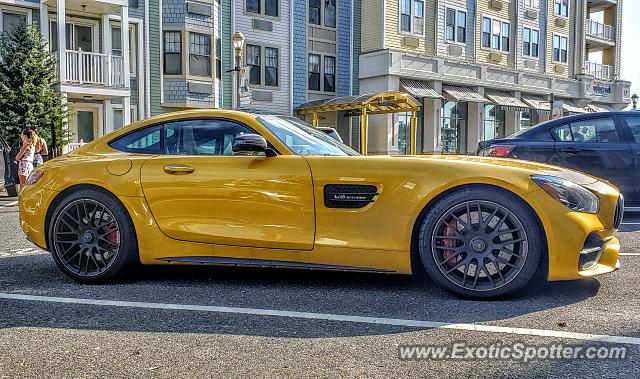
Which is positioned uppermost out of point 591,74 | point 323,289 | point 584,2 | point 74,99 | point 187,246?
point 584,2

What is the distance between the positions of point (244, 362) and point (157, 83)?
20916 mm

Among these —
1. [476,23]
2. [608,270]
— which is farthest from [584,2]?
[608,270]

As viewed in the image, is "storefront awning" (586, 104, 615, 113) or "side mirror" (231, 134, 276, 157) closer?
"side mirror" (231, 134, 276, 157)

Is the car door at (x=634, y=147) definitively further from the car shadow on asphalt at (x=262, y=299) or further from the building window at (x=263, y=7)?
the building window at (x=263, y=7)

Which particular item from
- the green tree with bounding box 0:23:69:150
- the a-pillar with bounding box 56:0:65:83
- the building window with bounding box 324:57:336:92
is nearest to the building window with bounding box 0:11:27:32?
the a-pillar with bounding box 56:0:65:83

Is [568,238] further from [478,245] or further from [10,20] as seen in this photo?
[10,20]

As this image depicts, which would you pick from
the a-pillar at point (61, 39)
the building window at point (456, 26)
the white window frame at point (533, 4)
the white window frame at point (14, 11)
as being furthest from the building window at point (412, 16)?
the white window frame at point (14, 11)

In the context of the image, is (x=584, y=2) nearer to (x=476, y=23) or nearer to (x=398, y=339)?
Answer: (x=476, y=23)

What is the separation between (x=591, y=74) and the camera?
128 ft

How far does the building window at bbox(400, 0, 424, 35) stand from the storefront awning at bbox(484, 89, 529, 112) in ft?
17.6

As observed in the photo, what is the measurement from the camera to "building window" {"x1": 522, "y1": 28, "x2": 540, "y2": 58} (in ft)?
114

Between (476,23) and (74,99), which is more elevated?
(476,23)

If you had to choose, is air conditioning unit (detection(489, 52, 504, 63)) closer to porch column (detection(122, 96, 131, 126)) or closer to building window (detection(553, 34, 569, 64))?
building window (detection(553, 34, 569, 64))

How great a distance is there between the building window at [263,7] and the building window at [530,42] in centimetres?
1602
